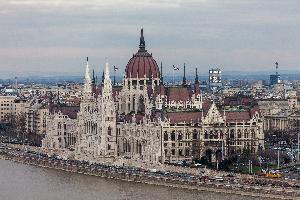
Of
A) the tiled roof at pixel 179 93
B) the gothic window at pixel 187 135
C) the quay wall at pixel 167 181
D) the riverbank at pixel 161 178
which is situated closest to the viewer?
the quay wall at pixel 167 181

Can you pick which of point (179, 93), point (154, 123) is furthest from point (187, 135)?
point (179, 93)

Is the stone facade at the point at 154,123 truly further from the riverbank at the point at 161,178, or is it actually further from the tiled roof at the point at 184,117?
the riverbank at the point at 161,178

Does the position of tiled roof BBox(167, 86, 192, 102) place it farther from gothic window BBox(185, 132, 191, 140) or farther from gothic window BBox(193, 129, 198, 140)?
gothic window BBox(185, 132, 191, 140)

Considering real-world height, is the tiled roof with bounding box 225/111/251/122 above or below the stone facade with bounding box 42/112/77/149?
above

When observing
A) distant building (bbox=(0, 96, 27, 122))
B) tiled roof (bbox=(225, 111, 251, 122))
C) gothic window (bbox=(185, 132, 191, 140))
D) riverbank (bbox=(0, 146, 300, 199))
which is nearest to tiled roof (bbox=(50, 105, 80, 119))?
riverbank (bbox=(0, 146, 300, 199))

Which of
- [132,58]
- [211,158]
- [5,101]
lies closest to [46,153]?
[132,58]

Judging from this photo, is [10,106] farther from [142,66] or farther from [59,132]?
[142,66]

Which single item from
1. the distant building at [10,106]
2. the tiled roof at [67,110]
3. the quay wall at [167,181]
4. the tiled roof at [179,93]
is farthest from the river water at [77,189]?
the distant building at [10,106]

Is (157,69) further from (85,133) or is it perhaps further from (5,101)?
(5,101)
